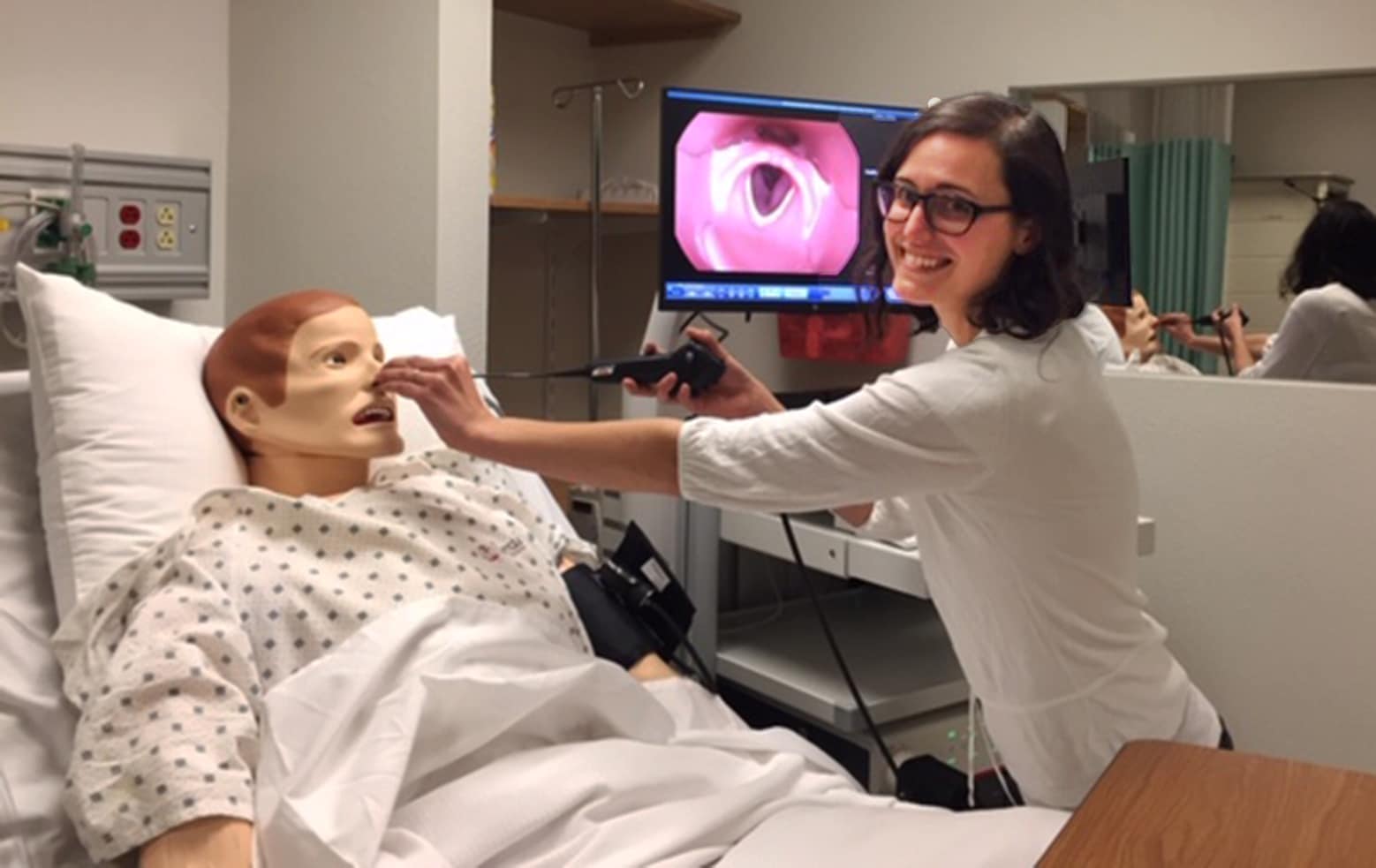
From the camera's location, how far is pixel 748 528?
2234mm

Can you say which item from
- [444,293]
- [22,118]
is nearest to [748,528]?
[444,293]

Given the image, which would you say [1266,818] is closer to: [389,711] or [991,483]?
[991,483]

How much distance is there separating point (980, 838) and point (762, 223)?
123cm

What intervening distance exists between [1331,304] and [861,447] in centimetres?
129

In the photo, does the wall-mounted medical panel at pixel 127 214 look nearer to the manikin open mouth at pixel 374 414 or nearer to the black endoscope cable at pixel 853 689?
the manikin open mouth at pixel 374 414

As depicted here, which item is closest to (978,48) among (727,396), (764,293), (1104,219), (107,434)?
(1104,219)

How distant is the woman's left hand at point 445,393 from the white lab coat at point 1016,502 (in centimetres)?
22

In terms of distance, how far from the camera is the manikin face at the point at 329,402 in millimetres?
1498

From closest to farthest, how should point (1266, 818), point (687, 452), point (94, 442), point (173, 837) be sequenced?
1. point (1266, 818)
2. point (173, 837)
3. point (687, 452)
4. point (94, 442)

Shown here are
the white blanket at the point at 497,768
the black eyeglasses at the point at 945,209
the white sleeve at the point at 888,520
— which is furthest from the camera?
the white sleeve at the point at 888,520

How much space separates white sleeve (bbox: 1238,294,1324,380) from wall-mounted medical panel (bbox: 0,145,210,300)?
1827 mm

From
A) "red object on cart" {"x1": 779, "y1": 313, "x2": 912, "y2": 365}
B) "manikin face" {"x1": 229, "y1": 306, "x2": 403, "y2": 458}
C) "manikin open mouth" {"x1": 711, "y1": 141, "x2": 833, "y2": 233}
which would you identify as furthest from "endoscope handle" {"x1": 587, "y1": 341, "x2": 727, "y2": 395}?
"red object on cart" {"x1": 779, "y1": 313, "x2": 912, "y2": 365}

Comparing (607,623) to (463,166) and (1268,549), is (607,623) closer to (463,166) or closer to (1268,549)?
(463,166)

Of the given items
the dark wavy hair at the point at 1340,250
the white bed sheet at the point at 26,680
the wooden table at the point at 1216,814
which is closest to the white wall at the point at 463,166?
the white bed sheet at the point at 26,680
